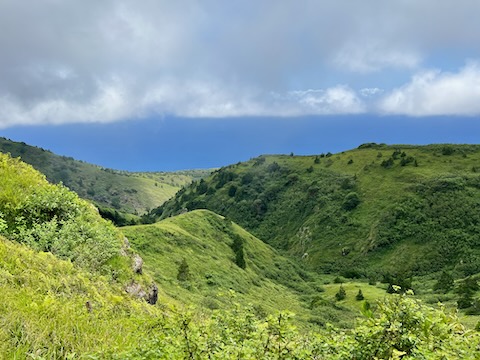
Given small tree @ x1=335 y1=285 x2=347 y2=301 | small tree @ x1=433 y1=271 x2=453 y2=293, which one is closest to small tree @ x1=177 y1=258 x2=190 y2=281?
small tree @ x1=335 y1=285 x2=347 y2=301

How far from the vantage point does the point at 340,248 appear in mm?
100875

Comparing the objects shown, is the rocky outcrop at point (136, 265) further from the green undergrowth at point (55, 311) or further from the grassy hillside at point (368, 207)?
the grassy hillside at point (368, 207)

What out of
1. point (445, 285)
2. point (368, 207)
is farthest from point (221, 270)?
point (368, 207)

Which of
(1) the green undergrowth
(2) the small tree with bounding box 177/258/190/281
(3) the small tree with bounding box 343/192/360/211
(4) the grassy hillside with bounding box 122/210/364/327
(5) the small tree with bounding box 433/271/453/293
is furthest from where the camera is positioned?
(3) the small tree with bounding box 343/192/360/211

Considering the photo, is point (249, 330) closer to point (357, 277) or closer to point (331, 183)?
point (357, 277)

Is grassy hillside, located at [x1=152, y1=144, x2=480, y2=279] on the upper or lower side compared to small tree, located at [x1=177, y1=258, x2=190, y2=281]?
upper

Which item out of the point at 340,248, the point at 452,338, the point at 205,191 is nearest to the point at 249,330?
the point at 452,338

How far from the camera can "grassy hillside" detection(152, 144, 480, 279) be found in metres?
87.5

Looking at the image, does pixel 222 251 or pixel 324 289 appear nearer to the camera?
pixel 222 251

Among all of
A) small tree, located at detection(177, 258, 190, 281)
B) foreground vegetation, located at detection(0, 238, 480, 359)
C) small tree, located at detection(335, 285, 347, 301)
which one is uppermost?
foreground vegetation, located at detection(0, 238, 480, 359)

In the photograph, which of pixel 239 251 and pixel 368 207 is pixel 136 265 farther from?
pixel 368 207

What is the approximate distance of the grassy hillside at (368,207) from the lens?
87.5 meters

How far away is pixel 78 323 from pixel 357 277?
84415mm

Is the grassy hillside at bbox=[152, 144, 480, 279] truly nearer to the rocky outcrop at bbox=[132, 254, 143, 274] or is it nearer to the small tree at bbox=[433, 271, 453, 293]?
the small tree at bbox=[433, 271, 453, 293]
